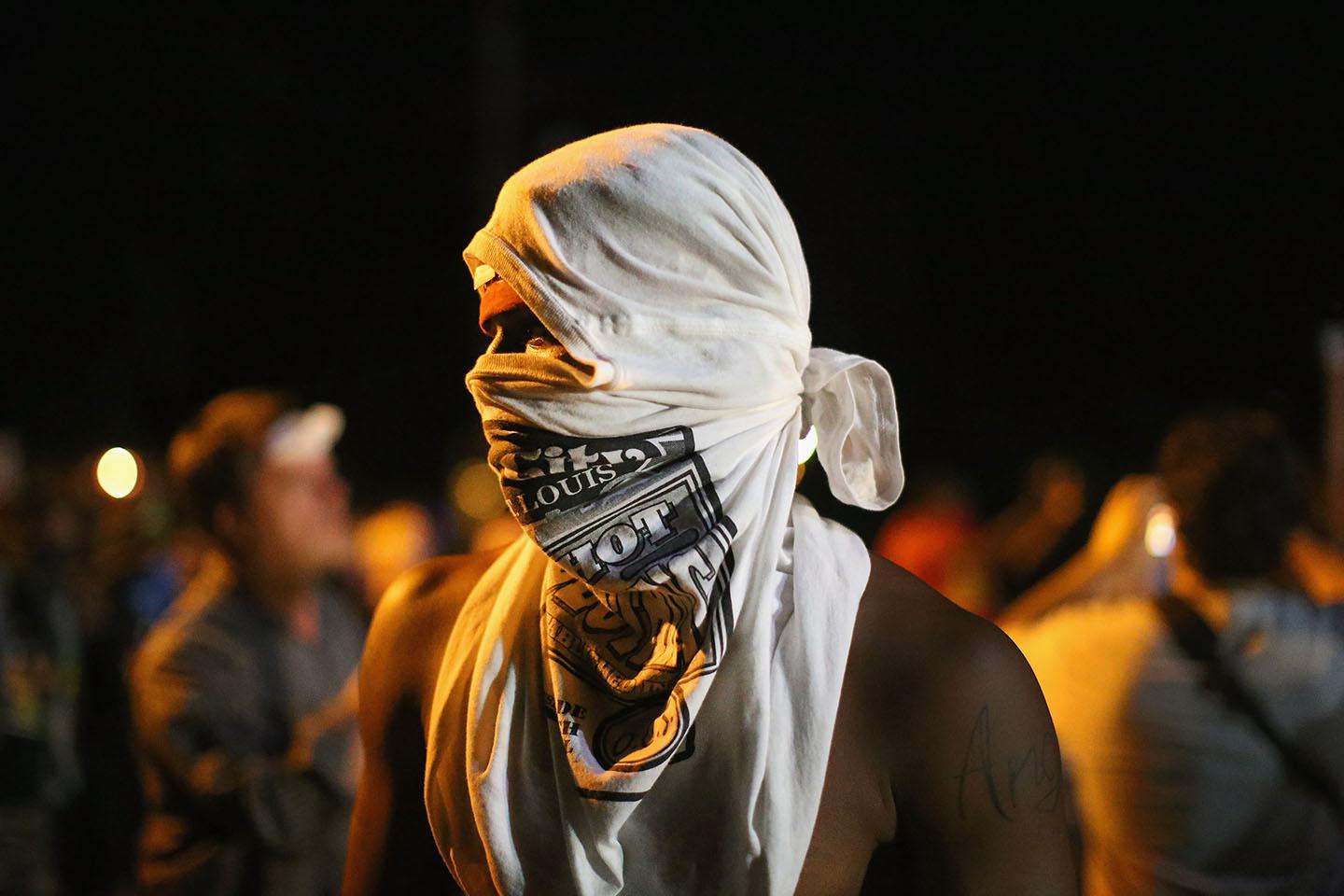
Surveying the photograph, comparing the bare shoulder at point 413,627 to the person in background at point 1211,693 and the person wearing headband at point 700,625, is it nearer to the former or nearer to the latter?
the person wearing headband at point 700,625

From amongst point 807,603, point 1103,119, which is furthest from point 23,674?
point 1103,119

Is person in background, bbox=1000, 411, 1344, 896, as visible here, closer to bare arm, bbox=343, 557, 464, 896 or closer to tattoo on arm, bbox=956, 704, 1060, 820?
tattoo on arm, bbox=956, 704, 1060, 820

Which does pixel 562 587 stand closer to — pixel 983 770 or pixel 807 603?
pixel 807 603

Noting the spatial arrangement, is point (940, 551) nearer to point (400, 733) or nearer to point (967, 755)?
point (400, 733)

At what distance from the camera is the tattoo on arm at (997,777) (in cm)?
184

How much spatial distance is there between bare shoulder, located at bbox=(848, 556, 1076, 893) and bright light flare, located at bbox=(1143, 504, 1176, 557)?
1.87 meters

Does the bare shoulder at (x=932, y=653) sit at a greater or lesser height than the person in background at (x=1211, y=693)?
greater

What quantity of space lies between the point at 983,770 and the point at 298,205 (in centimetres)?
2141

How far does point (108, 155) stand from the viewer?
19625mm

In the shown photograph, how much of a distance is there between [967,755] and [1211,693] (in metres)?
1.73

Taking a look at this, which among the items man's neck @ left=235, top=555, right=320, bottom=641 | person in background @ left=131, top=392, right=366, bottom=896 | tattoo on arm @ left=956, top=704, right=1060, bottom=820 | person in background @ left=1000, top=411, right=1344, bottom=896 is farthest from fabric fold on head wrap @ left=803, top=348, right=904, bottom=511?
man's neck @ left=235, top=555, right=320, bottom=641

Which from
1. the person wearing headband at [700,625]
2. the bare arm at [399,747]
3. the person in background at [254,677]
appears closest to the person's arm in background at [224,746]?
the person in background at [254,677]

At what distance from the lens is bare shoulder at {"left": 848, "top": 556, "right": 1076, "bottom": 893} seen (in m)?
1.84

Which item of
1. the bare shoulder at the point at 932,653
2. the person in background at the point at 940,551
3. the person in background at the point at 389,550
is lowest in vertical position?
the person in background at the point at 940,551
